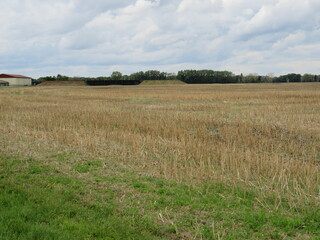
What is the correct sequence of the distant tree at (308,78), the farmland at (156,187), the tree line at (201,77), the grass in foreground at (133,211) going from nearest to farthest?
the grass in foreground at (133,211)
the farmland at (156,187)
the distant tree at (308,78)
the tree line at (201,77)

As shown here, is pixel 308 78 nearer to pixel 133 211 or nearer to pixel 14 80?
pixel 14 80

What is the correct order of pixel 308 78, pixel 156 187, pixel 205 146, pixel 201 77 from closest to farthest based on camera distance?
pixel 156 187 → pixel 205 146 → pixel 308 78 → pixel 201 77

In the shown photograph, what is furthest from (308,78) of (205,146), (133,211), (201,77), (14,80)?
(133,211)

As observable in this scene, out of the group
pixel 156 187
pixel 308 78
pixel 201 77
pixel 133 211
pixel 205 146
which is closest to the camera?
pixel 133 211

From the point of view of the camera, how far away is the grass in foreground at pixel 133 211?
18.2 ft

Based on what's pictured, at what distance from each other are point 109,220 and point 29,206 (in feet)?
5.51

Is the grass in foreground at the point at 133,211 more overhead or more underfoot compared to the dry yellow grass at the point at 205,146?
more underfoot

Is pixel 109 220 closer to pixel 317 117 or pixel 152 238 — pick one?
pixel 152 238

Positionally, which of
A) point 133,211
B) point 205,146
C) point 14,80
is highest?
point 14,80

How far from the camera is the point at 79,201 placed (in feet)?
22.6

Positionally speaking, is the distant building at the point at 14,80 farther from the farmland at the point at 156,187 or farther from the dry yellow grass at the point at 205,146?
the farmland at the point at 156,187

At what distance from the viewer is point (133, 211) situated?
21.4 feet

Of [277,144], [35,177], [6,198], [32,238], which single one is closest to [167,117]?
[277,144]

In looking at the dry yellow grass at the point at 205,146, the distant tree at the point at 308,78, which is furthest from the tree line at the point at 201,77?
the dry yellow grass at the point at 205,146
